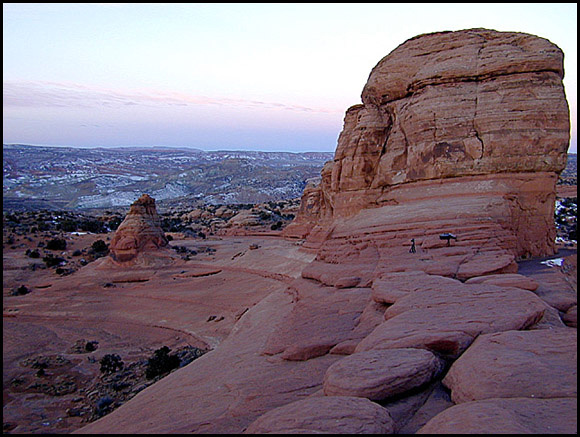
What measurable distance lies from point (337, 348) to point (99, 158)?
201718mm

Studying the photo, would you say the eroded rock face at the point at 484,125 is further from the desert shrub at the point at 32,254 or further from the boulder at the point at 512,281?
the desert shrub at the point at 32,254

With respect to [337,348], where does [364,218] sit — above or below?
above

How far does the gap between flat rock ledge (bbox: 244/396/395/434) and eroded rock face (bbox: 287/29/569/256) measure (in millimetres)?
8939

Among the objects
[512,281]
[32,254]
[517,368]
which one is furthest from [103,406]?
[32,254]

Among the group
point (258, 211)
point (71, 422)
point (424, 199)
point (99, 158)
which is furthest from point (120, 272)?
point (99, 158)

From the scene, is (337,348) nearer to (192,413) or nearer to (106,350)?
(192,413)

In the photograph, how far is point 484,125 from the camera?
14188 mm

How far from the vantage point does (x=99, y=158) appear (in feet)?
616

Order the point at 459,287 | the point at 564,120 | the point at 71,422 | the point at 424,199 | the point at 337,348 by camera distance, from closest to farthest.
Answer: the point at 337,348, the point at 459,287, the point at 71,422, the point at 564,120, the point at 424,199

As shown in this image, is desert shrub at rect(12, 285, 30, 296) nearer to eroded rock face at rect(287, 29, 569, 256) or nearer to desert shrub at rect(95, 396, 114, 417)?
desert shrub at rect(95, 396, 114, 417)

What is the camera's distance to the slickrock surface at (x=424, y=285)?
18.2 ft

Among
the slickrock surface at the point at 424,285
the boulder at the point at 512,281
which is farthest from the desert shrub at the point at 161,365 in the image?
the boulder at the point at 512,281

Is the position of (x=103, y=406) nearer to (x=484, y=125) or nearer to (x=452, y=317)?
(x=452, y=317)

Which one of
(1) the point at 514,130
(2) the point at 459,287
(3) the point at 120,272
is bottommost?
(3) the point at 120,272
